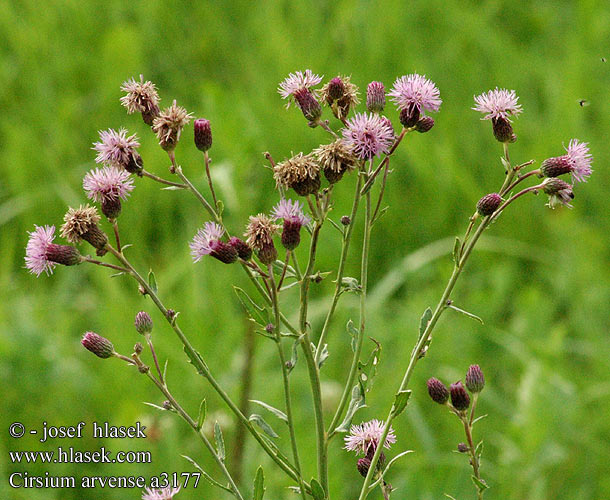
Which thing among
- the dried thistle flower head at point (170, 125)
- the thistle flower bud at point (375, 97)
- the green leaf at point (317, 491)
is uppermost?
the dried thistle flower head at point (170, 125)

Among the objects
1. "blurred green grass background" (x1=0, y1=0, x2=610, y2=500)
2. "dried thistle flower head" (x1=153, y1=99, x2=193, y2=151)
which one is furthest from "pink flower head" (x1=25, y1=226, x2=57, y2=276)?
"blurred green grass background" (x1=0, y1=0, x2=610, y2=500)

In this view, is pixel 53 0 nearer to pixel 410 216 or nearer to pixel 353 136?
pixel 410 216

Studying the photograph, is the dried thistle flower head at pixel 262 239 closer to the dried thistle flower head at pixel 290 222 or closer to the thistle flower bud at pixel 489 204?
the dried thistle flower head at pixel 290 222

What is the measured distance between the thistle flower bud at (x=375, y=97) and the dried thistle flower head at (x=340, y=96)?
51mm

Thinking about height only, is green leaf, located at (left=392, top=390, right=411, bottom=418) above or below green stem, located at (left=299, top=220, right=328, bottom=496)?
below

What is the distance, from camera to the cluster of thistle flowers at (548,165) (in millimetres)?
1261

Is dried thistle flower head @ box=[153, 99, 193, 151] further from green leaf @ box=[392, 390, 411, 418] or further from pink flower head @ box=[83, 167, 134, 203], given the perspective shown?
green leaf @ box=[392, 390, 411, 418]

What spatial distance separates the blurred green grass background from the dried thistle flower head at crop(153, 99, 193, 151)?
51.3 inches

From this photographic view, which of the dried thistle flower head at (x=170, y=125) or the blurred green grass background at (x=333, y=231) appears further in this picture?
the blurred green grass background at (x=333, y=231)

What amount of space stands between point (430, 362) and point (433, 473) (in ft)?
2.09

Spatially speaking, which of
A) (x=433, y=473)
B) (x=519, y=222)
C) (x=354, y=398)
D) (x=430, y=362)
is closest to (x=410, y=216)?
(x=519, y=222)

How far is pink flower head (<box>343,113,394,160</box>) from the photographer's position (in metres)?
1.27

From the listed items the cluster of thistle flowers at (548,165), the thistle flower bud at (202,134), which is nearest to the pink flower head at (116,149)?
the thistle flower bud at (202,134)

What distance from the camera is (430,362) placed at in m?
3.10
